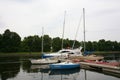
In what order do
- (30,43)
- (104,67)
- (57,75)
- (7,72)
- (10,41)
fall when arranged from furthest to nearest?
(30,43)
(10,41)
(7,72)
(104,67)
(57,75)

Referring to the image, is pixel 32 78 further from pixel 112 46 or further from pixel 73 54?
pixel 112 46

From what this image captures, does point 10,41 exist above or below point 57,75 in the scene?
above

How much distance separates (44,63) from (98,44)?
85765 mm

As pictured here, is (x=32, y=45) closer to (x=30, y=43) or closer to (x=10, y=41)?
(x=30, y=43)

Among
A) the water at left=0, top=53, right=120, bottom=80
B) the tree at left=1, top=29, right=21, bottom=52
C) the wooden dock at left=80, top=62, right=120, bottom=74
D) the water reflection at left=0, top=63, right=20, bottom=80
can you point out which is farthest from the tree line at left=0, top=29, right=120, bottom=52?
the water at left=0, top=53, right=120, bottom=80

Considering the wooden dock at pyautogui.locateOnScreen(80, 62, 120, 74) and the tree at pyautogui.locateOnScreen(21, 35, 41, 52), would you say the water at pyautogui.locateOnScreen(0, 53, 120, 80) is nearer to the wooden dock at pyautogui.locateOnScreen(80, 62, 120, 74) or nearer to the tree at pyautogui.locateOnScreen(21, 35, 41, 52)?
the wooden dock at pyautogui.locateOnScreen(80, 62, 120, 74)

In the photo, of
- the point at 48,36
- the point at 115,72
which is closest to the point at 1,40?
the point at 48,36

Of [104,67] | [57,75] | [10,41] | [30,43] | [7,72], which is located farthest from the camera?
[30,43]

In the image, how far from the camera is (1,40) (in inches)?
3617

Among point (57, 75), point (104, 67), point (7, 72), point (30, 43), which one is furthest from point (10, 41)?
point (104, 67)

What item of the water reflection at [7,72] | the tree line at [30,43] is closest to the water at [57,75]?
the water reflection at [7,72]

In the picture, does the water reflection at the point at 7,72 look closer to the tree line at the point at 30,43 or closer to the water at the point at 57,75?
the water at the point at 57,75

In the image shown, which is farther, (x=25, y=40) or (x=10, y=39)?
(x=25, y=40)

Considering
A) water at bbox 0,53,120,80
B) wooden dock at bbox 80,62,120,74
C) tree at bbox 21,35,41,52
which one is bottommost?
water at bbox 0,53,120,80
